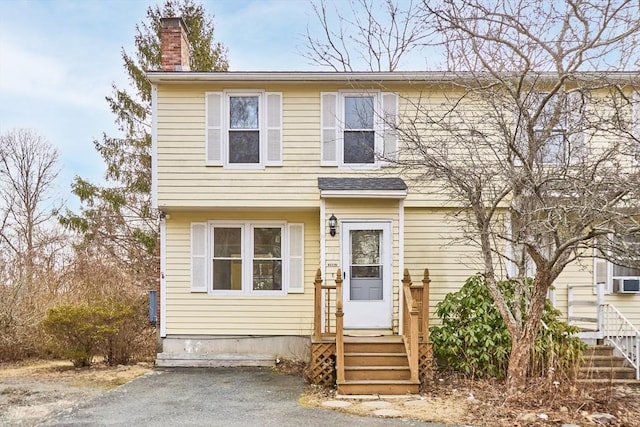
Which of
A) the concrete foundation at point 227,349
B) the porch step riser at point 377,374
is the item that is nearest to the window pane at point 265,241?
the concrete foundation at point 227,349

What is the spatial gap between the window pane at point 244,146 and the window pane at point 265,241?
152 centimetres

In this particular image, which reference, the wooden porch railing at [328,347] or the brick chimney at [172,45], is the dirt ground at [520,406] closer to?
the wooden porch railing at [328,347]

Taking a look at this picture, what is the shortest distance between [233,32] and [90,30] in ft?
17.8

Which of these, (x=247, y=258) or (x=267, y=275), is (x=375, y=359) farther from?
(x=247, y=258)

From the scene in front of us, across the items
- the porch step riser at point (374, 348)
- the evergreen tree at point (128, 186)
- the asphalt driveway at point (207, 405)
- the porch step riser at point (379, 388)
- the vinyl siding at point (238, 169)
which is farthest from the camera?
the evergreen tree at point (128, 186)

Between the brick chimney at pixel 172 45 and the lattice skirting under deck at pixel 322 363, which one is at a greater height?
the brick chimney at pixel 172 45

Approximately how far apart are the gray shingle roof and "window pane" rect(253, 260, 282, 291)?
2045mm

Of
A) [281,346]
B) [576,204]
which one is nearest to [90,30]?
[281,346]

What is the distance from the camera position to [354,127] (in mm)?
10273

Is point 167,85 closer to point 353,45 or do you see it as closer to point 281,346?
point 281,346

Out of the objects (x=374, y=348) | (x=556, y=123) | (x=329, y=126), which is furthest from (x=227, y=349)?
(x=556, y=123)

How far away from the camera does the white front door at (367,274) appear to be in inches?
377

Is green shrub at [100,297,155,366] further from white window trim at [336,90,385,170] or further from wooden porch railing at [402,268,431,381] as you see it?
wooden porch railing at [402,268,431,381]

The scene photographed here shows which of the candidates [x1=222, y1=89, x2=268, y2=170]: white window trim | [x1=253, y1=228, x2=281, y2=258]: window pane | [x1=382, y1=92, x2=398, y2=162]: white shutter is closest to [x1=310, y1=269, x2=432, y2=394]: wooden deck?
[x1=253, y1=228, x2=281, y2=258]: window pane
